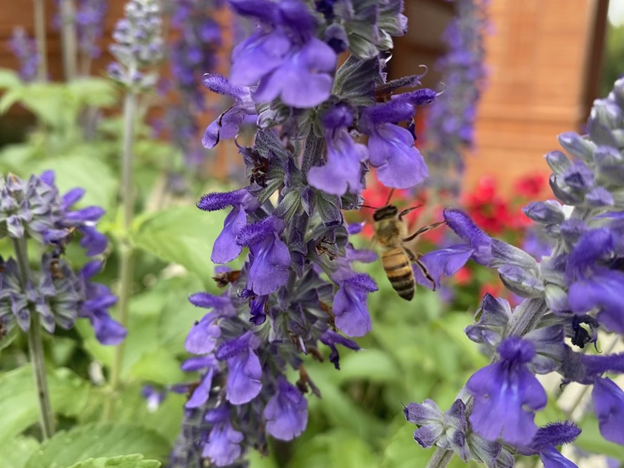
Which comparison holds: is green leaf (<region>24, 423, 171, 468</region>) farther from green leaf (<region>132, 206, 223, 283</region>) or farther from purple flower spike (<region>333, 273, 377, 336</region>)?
purple flower spike (<region>333, 273, 377, 336</region>)

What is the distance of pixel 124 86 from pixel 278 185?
1295 mm

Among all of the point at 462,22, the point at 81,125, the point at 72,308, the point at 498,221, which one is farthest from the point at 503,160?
the point at 72,308

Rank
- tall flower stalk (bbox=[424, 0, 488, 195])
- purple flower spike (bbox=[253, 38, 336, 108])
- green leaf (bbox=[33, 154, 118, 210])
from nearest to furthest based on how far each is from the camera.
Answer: purple flower spike (bbox=[253, 38, 336, 108])
green leaf (bbox=[33, 154, 118, 210])
tall flower stalk (bbox=[424, 0, 488, 195])

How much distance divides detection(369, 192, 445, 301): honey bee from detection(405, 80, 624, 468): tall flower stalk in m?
0.28

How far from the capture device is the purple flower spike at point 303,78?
0.66 meters

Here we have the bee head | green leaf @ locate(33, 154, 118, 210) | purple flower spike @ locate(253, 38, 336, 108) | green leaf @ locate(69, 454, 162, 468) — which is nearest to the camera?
purple flower spike @ locate(253, 38, 336, 108)

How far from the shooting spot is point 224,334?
3.46 feet

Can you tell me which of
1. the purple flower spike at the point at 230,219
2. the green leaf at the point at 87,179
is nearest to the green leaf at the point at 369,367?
the green leaf at the point at 87,179

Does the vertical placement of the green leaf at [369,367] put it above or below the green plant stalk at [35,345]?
below

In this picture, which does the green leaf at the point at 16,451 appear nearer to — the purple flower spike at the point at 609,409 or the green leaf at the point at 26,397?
the green leaf at the point at 26,397

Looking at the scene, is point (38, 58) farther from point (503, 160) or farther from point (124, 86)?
point (503, 160)

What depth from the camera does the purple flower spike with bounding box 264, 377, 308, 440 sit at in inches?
40.1

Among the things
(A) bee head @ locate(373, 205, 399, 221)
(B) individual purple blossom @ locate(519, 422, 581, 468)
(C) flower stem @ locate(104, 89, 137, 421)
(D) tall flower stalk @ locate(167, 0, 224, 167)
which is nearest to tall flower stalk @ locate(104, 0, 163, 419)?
(C) flower stem @ locate(104, 89, 137, 421)

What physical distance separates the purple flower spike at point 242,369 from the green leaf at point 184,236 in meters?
0.51
